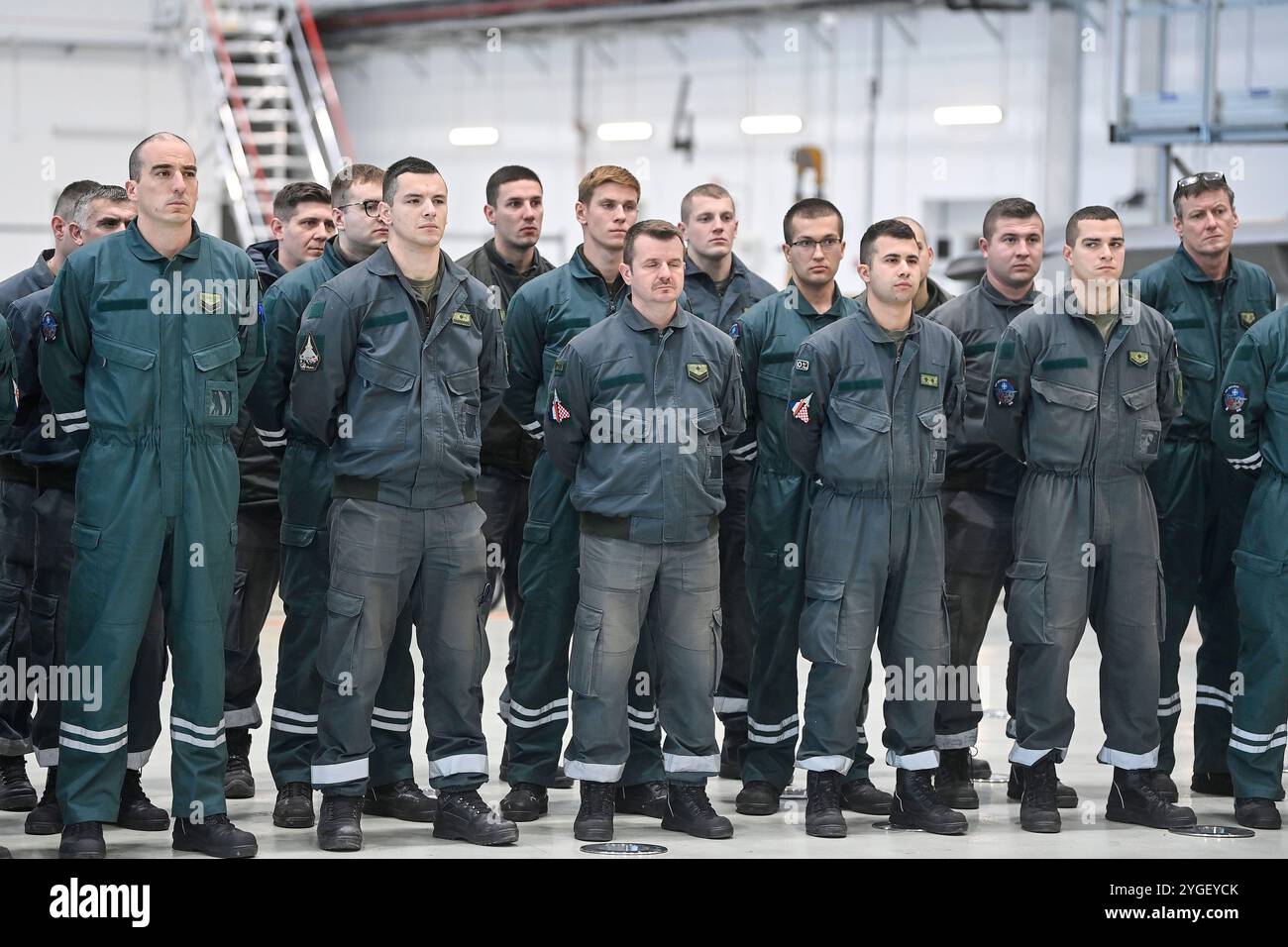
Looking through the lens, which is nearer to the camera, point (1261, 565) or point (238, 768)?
point (1261, 565)

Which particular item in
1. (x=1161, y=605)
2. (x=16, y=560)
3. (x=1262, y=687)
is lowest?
(x=1262, y=687)

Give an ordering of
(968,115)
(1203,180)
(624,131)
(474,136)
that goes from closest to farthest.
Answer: (1203,180) → (968,115) → (624,131) → (474,136)

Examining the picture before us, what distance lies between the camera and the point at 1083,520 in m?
5.86

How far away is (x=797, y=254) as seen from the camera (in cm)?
634

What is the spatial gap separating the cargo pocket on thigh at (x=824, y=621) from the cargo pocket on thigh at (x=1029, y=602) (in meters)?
0.63

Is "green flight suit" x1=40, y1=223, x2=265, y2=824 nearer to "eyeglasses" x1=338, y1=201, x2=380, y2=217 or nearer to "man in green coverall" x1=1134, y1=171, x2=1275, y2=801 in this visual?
"eyeglasses" x1=338, y1=201, x2=380, y2=217

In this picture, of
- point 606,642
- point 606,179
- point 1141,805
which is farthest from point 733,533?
point 1141,805

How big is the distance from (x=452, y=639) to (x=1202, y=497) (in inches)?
116

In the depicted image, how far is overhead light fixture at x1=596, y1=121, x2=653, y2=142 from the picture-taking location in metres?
20.6

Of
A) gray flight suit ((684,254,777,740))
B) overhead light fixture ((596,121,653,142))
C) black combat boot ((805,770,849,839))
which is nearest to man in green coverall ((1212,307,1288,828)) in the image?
black combat boot ((805,770,849,839))

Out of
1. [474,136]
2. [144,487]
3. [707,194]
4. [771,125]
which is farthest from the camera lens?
[474,136]

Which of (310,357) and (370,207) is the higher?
(370,207)

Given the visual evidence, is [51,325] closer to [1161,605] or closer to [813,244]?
[813,244]
